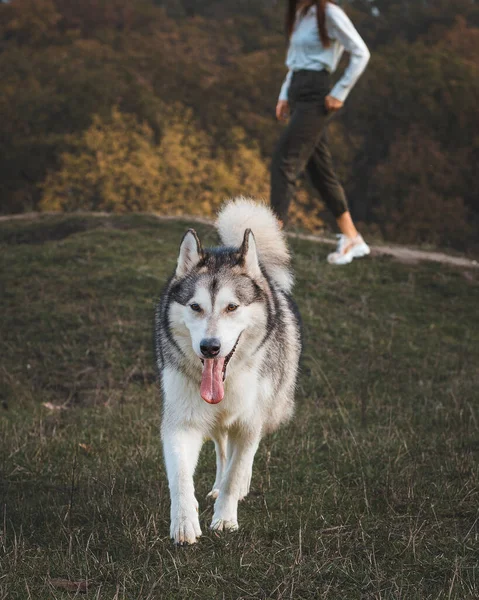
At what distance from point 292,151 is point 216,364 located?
494 centimetres

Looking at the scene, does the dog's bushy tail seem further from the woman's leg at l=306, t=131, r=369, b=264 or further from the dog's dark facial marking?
the woman's leg at l=306, t=131, r=369, b=264

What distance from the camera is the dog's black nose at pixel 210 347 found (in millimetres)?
3732

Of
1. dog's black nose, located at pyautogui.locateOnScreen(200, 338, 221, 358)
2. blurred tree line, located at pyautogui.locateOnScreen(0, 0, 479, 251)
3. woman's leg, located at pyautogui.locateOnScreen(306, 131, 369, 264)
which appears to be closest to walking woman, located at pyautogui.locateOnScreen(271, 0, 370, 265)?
woman's leg, located at pyautogui.locateOnScreen(306, 131, 369, 264)

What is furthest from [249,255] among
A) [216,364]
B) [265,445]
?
[265,445]

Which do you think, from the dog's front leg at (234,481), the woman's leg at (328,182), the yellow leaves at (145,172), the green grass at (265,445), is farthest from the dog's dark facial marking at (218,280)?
the yellow leaves at (145,172)

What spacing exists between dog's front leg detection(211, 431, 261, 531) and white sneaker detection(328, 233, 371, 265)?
6078 millimetres

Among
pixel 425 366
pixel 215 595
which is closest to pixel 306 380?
pixel 425 366

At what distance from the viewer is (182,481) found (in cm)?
381

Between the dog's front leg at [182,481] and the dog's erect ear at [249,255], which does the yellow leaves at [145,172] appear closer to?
the dog's erect ear at [249,255]

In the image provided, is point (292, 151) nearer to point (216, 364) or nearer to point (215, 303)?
point (215, 303)

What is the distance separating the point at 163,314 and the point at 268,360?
1.86ft

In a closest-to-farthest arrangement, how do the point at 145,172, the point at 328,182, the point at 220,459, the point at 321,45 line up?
1. the point at 220,459
2. the point at 321,45
3. the point at 328,182
4. the point at 145,172

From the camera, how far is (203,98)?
3291 centimetres

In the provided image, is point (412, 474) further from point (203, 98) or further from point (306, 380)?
point (203, 98)
